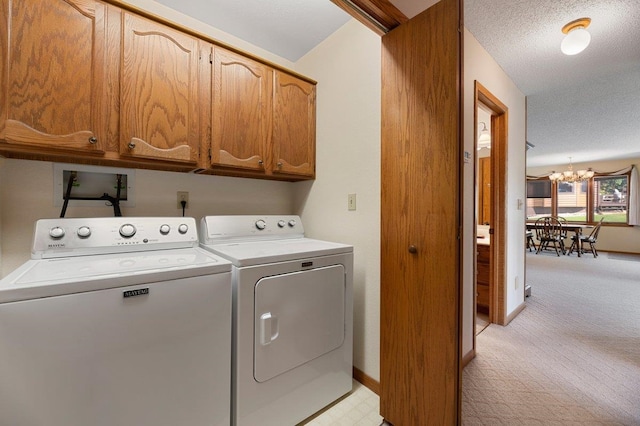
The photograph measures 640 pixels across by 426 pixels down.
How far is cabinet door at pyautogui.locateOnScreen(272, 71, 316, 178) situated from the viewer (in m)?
2.00

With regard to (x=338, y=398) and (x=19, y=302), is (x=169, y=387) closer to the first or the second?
(x=19, y=302)

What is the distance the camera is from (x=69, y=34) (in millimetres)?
1277

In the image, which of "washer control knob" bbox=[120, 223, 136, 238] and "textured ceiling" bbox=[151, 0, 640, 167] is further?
"textured ceiling" bbox=[151, 0, 640, 167]

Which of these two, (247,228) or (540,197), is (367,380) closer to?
(247,228)

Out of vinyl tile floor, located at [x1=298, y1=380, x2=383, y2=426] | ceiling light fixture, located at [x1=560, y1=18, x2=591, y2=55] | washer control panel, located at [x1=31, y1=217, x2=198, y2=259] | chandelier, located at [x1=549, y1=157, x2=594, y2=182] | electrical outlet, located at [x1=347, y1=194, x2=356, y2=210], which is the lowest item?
vinyl tile floor, located at [x1=298, y1=380, x2=383, y2=426]

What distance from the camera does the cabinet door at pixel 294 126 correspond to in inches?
78.9

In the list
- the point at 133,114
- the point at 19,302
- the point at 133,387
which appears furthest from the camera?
the point at 133,114

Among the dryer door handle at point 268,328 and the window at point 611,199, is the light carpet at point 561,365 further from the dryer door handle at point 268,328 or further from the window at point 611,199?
the window at point 611,199

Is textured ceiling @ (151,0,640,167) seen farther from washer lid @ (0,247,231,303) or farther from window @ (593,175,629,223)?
window @ (593,175,629,223)

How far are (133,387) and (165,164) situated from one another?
1.16 meters

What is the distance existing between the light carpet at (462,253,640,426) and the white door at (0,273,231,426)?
1.49 m

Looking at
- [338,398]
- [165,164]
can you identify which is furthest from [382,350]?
[165,164]

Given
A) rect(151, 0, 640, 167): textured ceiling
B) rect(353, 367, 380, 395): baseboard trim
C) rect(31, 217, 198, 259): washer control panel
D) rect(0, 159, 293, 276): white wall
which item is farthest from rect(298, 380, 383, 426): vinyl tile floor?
rect(151, 0, 640, 167): textured ceiling

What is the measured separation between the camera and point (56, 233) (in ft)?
4.17
